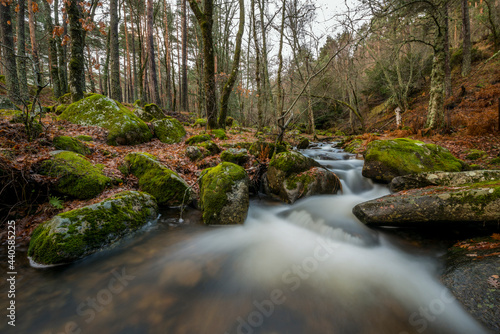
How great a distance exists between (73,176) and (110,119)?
4009mm

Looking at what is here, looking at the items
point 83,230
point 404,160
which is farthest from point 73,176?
point 404,160

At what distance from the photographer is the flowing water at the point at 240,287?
2041 mm

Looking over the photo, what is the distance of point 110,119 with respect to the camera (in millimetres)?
6883

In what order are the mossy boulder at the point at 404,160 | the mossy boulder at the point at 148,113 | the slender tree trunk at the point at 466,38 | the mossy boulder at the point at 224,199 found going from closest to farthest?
the mossy boulder at the point at 224,199, the mossy boulder at the point at 404,160, the mossy boulder at the point at 148,113, the slender tree trunk at the point at 466,38

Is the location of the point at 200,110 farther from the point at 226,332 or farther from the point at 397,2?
the point at 226,332

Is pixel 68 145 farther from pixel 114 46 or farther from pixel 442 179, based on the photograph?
pixel 114 46

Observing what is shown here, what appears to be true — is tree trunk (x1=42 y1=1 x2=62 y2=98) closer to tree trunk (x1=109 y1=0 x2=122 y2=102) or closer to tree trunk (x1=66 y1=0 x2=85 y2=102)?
tree trunk (x1=109 y1=0 x2=122 y2=102)

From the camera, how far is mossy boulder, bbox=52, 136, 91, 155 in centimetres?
448

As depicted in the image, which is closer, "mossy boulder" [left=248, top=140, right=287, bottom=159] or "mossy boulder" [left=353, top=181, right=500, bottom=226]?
"mossy boulder" [left=353, top=181, right=500, bottom=226]

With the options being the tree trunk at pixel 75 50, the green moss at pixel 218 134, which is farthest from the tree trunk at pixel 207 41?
the tree trunk at pixel 75 50

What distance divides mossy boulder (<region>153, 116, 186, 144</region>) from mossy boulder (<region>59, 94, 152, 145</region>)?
1.34 feet

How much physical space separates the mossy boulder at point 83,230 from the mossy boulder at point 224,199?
4.15 ft

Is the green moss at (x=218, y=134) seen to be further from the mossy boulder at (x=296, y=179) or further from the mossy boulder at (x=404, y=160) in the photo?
the mossy boulder at (x=404, y=160)

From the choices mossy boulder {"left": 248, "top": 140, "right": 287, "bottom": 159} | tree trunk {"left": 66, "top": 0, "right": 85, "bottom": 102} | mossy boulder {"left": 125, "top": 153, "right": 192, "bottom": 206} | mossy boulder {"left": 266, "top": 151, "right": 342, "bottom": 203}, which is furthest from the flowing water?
tree trunk {"left": 66, "top": 0, "right": 85, "bottom": 102}
